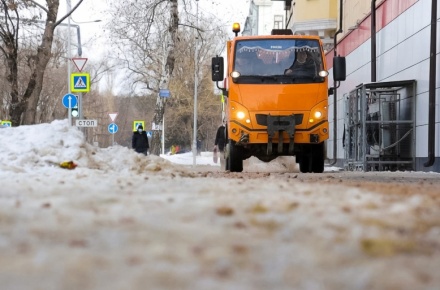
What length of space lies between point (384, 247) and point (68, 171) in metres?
6.70

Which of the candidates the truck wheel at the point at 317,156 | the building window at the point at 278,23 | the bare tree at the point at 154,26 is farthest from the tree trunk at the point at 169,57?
the building window at the point at 278,23

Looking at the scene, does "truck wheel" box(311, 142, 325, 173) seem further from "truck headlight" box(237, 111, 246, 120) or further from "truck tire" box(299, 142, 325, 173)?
"truck headlight" box(237, 111, 246, 120)

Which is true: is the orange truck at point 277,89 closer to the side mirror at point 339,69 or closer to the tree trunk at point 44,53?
the side mirror at point 339,69

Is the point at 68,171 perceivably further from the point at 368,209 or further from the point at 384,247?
the point at 384,247

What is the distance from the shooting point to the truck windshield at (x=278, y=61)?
13.2 meters

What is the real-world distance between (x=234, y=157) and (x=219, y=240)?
11.3 meters

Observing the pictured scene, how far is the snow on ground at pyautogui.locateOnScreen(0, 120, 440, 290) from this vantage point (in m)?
2.41

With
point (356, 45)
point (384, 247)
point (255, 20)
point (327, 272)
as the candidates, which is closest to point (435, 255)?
point (384, 247)

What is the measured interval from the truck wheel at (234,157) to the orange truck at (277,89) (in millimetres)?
636

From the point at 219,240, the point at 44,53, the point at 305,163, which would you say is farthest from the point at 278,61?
the point at 219,240

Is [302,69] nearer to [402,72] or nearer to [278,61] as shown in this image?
[278,61]

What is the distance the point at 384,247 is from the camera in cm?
296

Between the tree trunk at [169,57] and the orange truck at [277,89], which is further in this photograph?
the tree trunk at [169,57]

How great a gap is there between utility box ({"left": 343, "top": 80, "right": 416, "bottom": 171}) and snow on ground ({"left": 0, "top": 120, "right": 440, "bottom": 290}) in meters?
12.7
